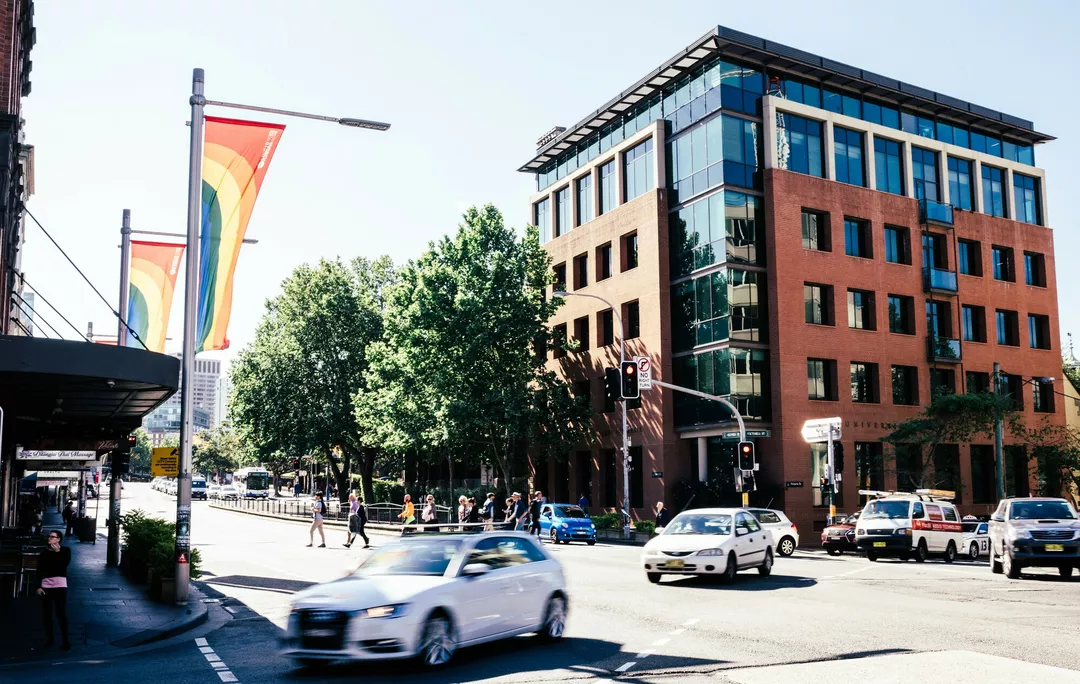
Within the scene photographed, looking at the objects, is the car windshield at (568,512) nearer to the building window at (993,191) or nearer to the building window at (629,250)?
the building window at (629,250)

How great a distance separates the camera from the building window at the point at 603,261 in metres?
50.4

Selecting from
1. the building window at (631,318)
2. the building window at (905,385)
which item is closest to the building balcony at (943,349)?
the building window at (905,385)

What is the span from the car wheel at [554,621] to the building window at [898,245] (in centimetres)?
3797

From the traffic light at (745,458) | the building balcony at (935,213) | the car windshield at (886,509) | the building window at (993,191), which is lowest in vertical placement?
the car windshield at (886,509)

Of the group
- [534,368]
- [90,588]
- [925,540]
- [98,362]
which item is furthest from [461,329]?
[98,362]

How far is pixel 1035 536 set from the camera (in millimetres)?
22391

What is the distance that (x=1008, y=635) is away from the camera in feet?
42.5

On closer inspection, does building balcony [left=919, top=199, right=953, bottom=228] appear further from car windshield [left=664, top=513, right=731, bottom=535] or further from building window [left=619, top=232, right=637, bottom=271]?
car windshield [left=664, top=513, right=731, bottom=535]

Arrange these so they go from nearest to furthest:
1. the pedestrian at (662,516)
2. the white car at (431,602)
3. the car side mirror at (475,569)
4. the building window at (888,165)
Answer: the white car at (431,602)
the car side mirror at (475,569)
the pedestrian at (662,516)
the building window at (888,165)

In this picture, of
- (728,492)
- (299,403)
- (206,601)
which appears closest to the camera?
(206,601)

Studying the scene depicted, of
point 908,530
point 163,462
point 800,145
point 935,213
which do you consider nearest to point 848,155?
point 800,145

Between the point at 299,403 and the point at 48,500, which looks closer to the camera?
the point at 299,403

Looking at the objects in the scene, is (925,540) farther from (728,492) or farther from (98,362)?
(98,362)

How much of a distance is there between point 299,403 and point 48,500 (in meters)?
48.6
